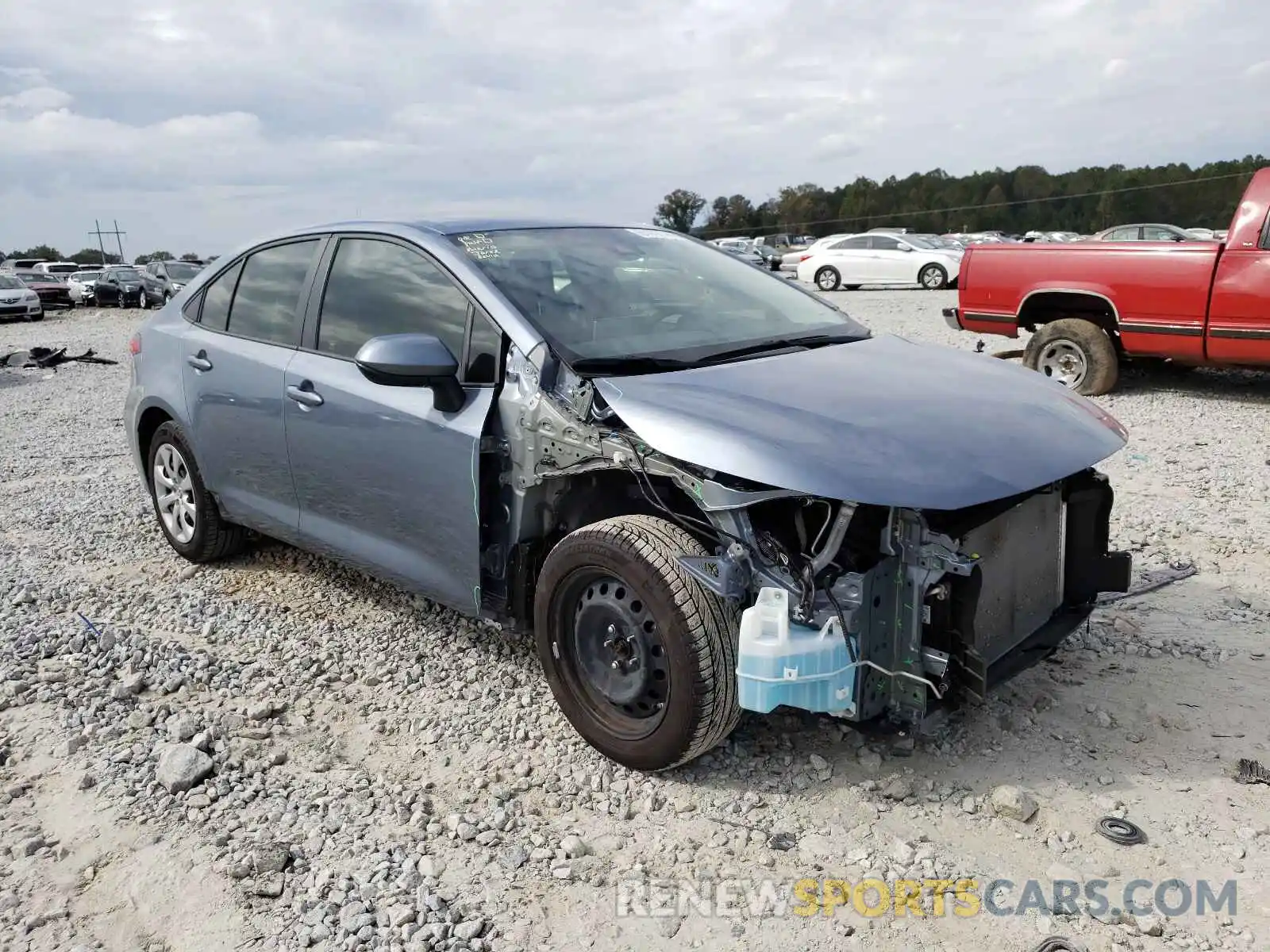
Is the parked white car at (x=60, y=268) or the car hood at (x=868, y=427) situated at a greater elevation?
the parked white car at (x=60, y=268)

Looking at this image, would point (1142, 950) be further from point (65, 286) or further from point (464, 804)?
point (65, 286)

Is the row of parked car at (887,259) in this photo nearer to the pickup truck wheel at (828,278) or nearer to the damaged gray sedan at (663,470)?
the pickup truck wheel at (828,278)

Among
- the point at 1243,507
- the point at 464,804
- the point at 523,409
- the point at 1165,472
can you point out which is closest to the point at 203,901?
the point at 464,804

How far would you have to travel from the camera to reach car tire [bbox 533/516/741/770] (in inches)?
112

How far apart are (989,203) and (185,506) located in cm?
9360

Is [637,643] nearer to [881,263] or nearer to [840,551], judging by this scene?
[840,551]

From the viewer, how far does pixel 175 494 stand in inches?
204

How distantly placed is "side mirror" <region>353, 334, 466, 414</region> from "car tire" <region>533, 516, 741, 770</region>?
692mm

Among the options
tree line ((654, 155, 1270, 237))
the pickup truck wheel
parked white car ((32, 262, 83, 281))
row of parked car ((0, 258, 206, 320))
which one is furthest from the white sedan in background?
tree line ((654, 155, 1270, 237))

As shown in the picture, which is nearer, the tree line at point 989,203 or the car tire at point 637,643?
the car tire at point 637,643

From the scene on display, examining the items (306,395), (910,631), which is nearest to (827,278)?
(306,395)

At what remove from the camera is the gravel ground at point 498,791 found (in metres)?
2.51

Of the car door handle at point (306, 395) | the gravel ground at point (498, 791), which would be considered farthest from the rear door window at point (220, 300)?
the gravel ground at point (498, 791)

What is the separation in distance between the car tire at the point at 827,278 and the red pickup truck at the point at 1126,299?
53.6 feet
